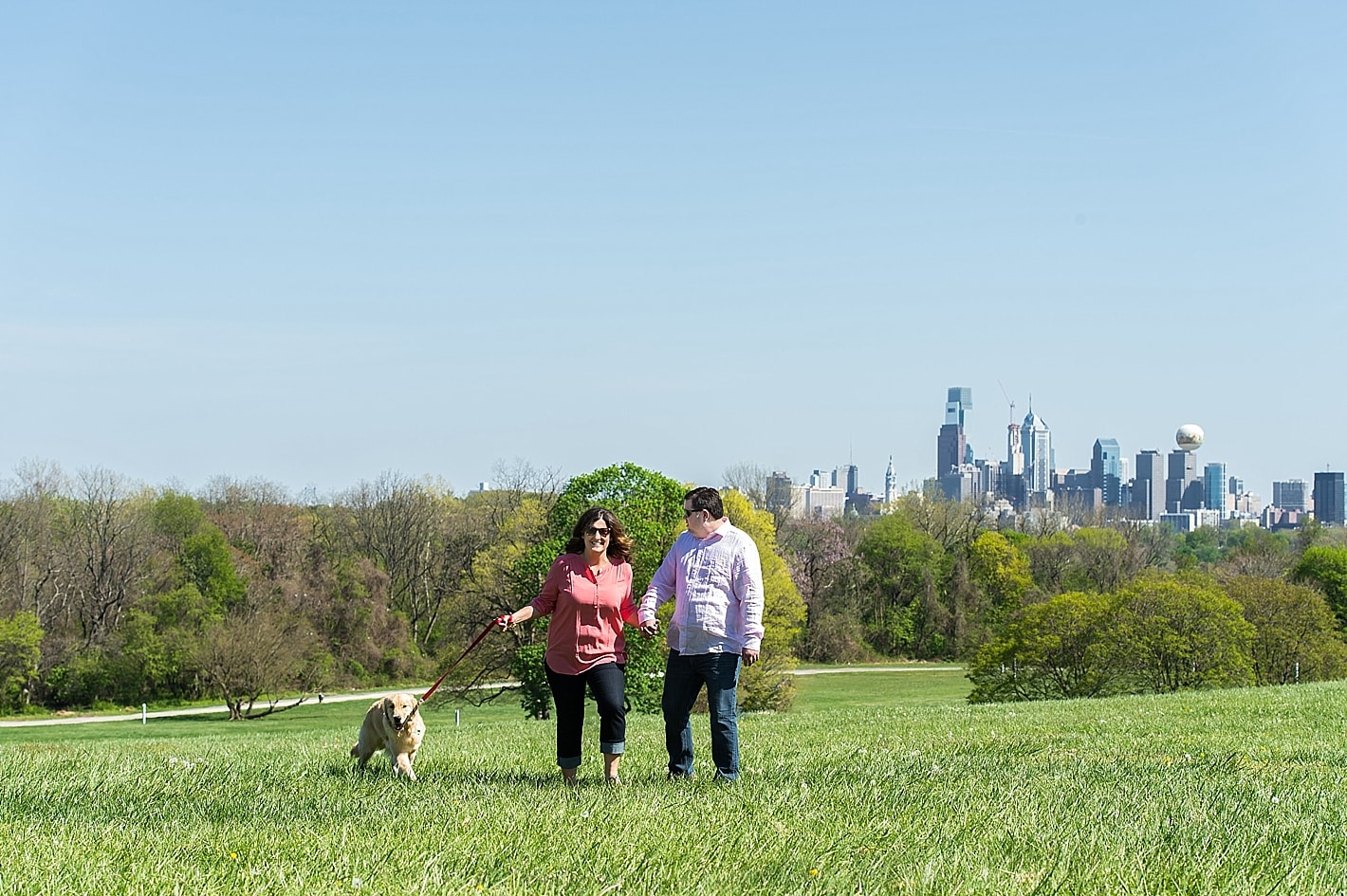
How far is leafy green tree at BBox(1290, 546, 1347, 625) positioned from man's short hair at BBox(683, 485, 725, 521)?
220ft

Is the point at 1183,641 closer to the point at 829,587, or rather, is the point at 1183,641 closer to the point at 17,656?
the point at 17,656

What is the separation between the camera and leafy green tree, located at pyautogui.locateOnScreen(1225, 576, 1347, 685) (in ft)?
133

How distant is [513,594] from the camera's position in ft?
135

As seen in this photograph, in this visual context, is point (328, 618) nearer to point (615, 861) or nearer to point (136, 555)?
point (136, 555)

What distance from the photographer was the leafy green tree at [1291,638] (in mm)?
40500

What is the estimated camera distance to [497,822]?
20.3 feet

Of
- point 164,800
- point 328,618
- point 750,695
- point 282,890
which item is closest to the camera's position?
point 282,890

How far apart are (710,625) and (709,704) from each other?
535 millimetres

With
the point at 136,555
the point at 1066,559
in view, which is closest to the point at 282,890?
the point at 136,555

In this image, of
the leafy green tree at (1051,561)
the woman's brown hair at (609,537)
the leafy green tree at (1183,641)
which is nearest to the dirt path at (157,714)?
the leafy green tree at (1183,641)

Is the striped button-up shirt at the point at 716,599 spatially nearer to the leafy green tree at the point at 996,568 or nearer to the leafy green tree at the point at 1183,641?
the leafy green tree at the point at 1183,641

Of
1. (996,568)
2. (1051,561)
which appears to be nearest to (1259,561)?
(1051,561)

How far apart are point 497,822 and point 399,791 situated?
1.62 m

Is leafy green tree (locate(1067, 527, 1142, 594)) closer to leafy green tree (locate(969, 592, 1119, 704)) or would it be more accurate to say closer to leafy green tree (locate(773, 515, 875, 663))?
leafy green tree (locate(773, 515, 875, 663))
